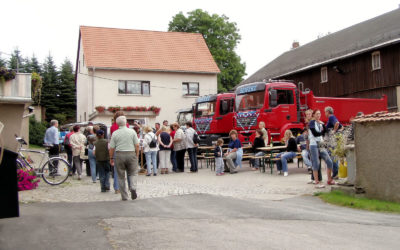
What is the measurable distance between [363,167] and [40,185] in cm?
892

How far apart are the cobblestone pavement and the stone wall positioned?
5.22 feet

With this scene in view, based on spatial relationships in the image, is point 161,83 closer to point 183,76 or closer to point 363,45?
point 183,76

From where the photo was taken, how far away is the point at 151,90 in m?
36.5

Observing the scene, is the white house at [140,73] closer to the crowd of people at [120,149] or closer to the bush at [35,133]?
the bush at [35,133]

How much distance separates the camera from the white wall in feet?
114

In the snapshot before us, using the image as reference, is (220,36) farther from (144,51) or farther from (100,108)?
(100,108)

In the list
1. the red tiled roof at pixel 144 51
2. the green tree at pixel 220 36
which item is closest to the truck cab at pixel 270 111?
the red tiled roof at pixel 144 51

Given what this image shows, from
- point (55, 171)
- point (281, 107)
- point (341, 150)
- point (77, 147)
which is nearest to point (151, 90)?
point (281, 107)

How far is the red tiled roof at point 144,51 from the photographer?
36.0 m

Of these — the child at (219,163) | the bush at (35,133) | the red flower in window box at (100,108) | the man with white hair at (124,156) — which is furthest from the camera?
the bush at (35,133)

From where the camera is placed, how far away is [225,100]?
2350 cm

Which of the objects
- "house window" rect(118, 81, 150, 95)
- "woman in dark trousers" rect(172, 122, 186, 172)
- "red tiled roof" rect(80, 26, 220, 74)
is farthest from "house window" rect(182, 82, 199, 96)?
"woman in dark trousers" rect(172, 122, 186, 172)

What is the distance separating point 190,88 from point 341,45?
12836mm

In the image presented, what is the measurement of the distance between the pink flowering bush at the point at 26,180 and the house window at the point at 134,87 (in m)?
23.5
